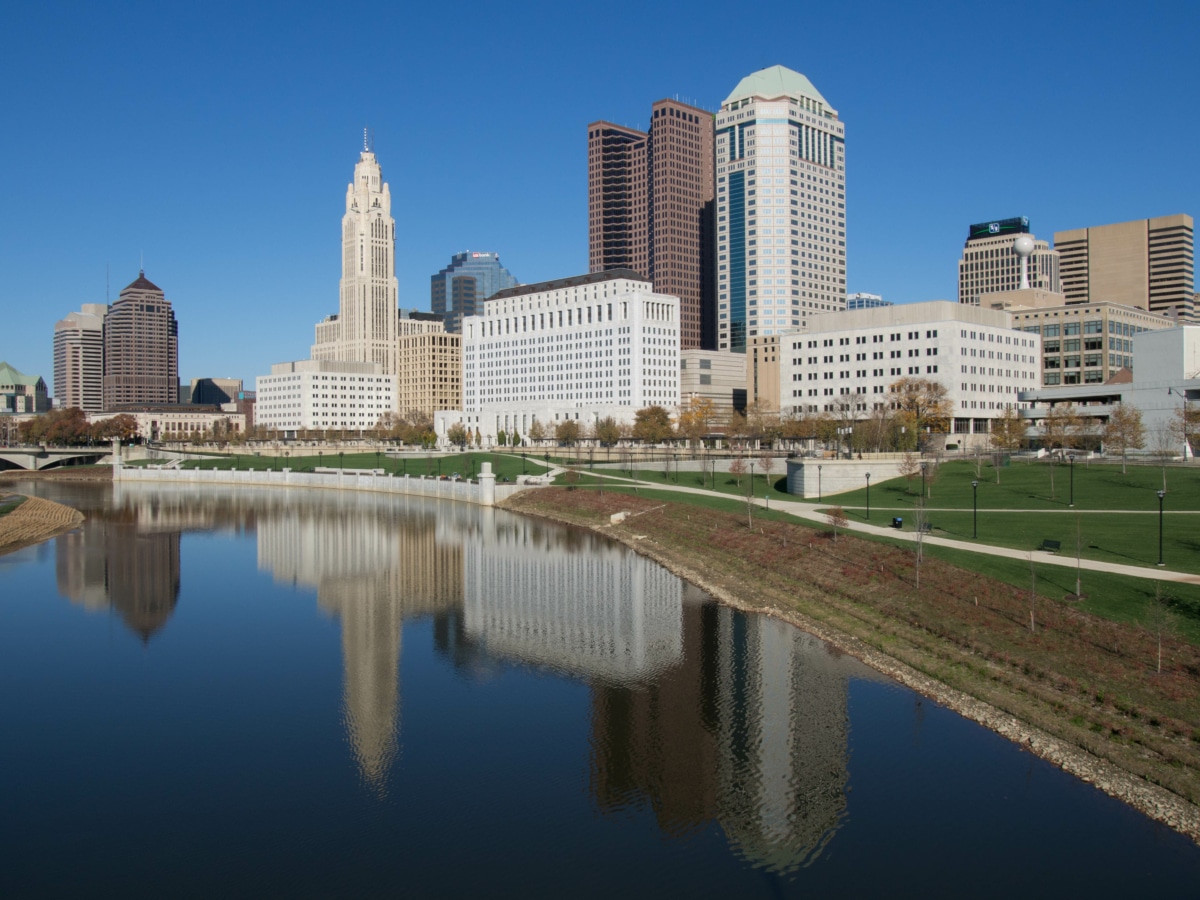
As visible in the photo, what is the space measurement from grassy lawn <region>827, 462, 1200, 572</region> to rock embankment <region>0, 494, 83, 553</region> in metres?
62.4

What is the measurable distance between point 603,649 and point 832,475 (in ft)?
128

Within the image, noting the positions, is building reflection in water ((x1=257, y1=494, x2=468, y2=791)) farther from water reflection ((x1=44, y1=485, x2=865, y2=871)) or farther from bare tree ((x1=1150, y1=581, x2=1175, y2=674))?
bare tree ((x1=1150, y1=581, x2=1175, y2=674))


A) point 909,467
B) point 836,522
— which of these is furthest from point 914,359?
point 836,522

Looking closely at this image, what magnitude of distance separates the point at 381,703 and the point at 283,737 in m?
3.84

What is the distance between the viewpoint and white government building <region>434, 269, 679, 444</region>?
174 meters

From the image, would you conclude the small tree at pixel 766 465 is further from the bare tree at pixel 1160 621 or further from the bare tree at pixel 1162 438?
the bare tree at pixel 1160 621

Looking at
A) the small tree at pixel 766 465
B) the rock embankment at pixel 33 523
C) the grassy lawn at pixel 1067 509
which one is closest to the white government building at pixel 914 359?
the small tree at pixel 766 465

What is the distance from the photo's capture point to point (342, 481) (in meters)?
123

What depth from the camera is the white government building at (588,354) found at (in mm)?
173625

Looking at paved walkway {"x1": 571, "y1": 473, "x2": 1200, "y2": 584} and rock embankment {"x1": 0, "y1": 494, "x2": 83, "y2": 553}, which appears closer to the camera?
paved walkway {"x1": 571, "y1": 473, "x2": 1200, "y2": 584}

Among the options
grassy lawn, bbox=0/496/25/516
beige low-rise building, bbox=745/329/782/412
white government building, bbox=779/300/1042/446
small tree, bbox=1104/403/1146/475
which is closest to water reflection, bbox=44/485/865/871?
grassy lawn, bbox=0/496/25/516

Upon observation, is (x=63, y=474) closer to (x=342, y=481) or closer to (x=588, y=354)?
(x=342, y=481)

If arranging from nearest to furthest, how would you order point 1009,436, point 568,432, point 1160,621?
point 1160,621 < point 1009,436 < point 568,432

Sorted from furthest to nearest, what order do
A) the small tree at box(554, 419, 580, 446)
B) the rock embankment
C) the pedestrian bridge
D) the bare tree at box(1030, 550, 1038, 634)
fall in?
the pedestrian bridge → the small tree at box(554, 419, 580, 446) → the rock embankment → the bare tree at box(1030, 550, 1038, 634)
